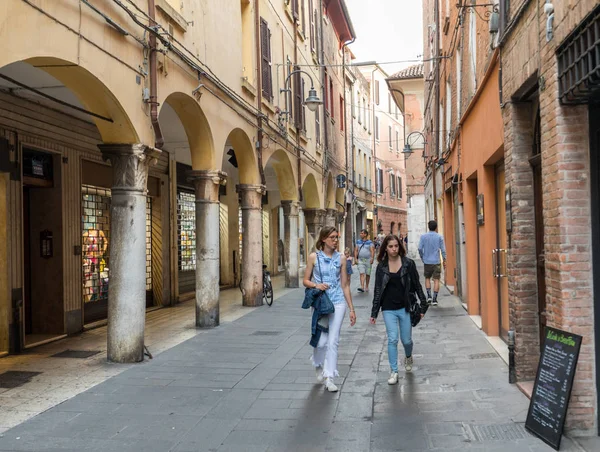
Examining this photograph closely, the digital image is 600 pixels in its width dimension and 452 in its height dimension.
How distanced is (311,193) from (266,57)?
28.0ft

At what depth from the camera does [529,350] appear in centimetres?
647

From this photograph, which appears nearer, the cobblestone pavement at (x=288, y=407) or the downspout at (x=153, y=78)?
the cobblestone pavement at (x=288, y=407)

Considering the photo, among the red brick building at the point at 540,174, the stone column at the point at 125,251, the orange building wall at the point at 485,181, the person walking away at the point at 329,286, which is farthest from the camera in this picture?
the orange building wall at the point at 485,181

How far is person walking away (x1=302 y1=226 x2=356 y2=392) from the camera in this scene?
6.88 metres

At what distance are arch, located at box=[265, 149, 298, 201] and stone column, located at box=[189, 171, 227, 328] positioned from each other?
657 cm

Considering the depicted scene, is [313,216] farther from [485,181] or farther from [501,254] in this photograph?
[501,254]

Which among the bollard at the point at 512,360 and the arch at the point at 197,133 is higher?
the arch at the point at 197,133

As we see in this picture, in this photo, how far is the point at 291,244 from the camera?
64.6 feet

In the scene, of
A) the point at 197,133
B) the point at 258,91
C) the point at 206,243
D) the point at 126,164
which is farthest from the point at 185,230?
the point at 126,164

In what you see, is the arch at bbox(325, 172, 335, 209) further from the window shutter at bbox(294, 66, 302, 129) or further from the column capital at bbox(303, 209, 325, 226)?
the window shutter at bbox(294, 66, 302, 129)

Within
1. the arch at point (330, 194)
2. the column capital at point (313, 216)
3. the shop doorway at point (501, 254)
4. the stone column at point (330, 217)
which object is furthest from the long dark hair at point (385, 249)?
the arch at point (330, 194)

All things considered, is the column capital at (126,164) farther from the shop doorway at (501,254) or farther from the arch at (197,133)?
the shop doorway at (501,254)

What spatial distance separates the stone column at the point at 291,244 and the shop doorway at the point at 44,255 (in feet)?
30.8

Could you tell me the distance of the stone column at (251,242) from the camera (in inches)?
581
